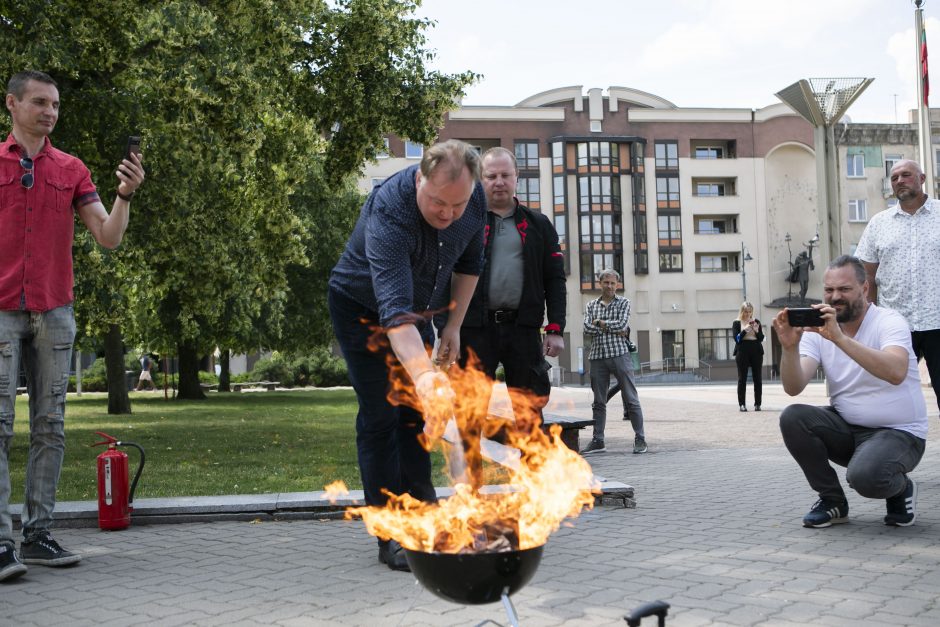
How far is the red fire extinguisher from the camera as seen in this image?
5.89 meters

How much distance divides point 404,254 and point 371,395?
3.38ft

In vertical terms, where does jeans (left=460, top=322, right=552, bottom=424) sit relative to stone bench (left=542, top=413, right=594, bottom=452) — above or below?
above

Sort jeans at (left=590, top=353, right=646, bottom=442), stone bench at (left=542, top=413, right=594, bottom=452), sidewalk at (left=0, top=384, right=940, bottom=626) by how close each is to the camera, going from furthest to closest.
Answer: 1. jeans at (left=590, top=353, right=646, bottom=442)
2. stone bench at (left=542, top=413, right=594, bottom=452)
3. sidewalk at (left=0, top=384, right=940, bottom=626)

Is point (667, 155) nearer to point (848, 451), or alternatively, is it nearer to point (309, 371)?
point (309, 371)

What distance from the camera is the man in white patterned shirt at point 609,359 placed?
10758 millimetres

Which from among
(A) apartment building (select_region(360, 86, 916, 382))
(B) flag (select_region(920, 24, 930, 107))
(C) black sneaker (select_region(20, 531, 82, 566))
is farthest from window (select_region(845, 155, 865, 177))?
(C) black sneaker (select_region(20, 531, 82, 566))

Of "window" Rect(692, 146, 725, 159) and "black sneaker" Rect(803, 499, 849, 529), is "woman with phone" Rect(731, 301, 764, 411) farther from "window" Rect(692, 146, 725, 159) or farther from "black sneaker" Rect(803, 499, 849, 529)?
"window" Rect(692, 146, 725, 159)

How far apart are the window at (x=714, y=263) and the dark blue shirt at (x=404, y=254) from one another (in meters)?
61.5

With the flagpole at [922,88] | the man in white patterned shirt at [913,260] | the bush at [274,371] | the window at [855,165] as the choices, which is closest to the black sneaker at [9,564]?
the man in white patterned shirt at [913,260]

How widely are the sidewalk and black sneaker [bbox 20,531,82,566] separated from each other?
71 mm

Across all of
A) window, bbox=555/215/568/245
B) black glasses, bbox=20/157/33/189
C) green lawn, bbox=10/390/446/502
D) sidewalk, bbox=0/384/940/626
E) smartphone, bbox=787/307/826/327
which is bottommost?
green lawn, bbox=10/390/446/502

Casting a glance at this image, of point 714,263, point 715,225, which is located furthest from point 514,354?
point 715,225

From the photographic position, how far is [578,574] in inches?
181

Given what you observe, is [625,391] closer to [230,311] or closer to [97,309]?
[97,309]
